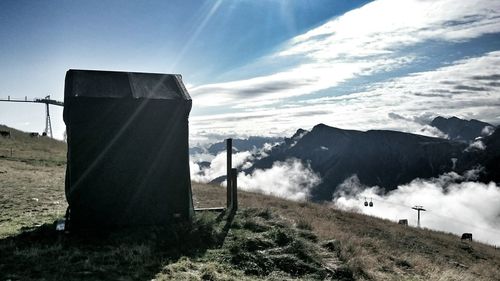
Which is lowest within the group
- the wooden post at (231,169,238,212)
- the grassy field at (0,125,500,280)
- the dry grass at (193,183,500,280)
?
the dry grass at (193,183,500,280)

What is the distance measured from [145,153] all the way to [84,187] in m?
2.26

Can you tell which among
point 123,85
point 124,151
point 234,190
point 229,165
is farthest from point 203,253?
point 123,85

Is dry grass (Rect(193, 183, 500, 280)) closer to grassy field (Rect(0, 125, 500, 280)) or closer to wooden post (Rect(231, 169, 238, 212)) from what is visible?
Answer: grassy field (Rect(0, 125, 500, 280))

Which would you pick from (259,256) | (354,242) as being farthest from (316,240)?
(259,256)

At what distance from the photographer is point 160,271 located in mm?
9555

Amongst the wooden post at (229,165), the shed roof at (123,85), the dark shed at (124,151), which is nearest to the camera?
the dark shed at (124,151)

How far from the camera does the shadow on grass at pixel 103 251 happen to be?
9.01 metres

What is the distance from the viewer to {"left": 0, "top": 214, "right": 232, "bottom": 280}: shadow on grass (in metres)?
9.01

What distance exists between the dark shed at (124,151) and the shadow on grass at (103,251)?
865 millimetres

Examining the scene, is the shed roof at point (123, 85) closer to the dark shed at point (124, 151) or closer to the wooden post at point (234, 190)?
the dark shed at point (124, 151)

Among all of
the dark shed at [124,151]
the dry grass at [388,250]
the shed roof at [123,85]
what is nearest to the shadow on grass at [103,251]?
the dark shed at [124,151]

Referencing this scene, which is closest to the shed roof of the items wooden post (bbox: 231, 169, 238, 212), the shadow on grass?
wooden post (bbox: 231, 169, 238, 212)

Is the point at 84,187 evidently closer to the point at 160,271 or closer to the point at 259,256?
the point at 160,271

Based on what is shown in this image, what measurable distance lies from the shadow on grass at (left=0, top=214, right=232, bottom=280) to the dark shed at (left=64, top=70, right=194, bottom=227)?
87 cm
